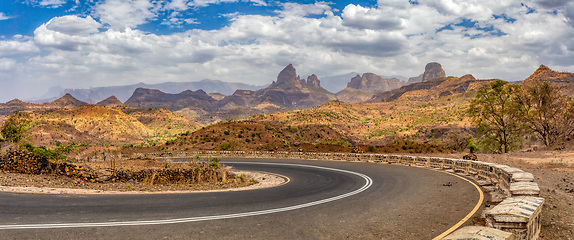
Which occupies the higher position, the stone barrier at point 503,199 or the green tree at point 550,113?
the green tree at point 550,113

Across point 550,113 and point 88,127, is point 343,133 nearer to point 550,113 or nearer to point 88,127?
point 550,113

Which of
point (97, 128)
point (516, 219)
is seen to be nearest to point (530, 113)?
point (516, 219)

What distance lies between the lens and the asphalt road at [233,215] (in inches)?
293

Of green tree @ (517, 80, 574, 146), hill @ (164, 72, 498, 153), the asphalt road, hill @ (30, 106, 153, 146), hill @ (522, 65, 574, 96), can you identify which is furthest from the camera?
hill @ (522, 65, 574, 96)

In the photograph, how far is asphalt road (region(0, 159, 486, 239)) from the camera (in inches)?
293

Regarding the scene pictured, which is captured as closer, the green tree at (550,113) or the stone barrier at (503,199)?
the stone barrier at (503,199)

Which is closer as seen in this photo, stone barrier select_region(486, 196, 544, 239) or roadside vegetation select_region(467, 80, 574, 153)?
stone barrier select_region(486, 196, 544, 239)

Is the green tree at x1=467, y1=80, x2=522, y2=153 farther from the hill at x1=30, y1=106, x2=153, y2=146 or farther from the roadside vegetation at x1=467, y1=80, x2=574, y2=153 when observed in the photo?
the hill at x1=30, y1=106, x2=153, y2=146

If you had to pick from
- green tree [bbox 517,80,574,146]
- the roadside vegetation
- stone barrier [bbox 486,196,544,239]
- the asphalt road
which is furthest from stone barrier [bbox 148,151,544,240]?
green tree [bbox 517,80,574,146]

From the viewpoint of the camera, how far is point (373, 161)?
Result: 3195cm

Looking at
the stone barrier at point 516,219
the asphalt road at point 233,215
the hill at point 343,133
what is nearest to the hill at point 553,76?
the hill at point 343,133

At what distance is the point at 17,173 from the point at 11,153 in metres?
1.91

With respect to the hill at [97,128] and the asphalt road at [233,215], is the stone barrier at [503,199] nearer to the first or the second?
the asphalt road at [233,215]

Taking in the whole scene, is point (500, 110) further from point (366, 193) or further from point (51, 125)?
point (51, 125)
